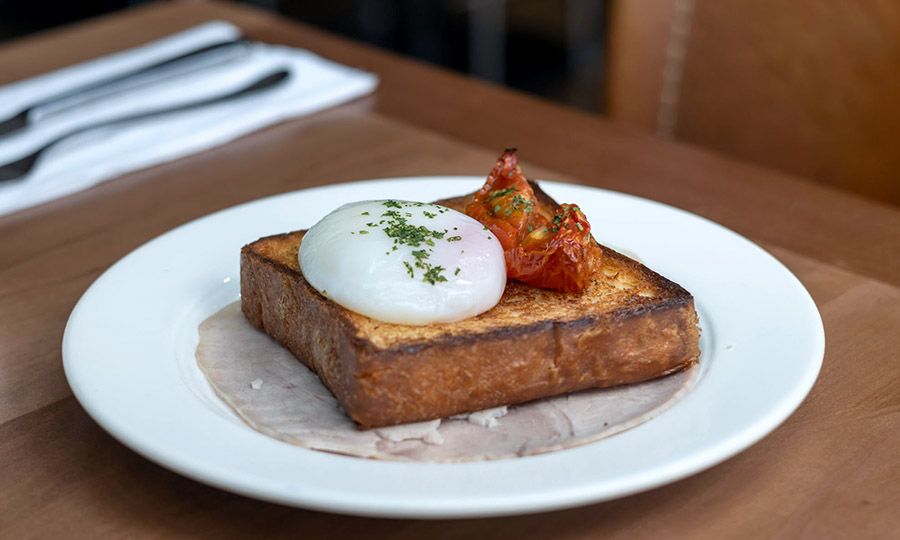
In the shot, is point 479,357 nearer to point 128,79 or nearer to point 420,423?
point 420,423

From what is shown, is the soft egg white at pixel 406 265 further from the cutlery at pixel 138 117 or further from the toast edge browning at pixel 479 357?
the cutlery at pixel 138 117

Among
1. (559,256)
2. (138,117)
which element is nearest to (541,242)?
(559,256)

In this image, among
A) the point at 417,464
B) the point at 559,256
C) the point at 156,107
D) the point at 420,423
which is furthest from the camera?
the point at 156,107

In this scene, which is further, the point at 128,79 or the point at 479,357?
the point at 128,79

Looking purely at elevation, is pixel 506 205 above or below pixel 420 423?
above

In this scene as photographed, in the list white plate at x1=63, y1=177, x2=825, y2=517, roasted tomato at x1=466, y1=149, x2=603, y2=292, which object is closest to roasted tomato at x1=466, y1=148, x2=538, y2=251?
roasted tomato at x1=466, y1=149, x2=603, y2=292

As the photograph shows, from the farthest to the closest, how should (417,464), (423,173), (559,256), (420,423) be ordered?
(423,173) → (559,256) → (420,423) → (417,464)

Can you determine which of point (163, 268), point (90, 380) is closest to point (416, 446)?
point (90, 380)
